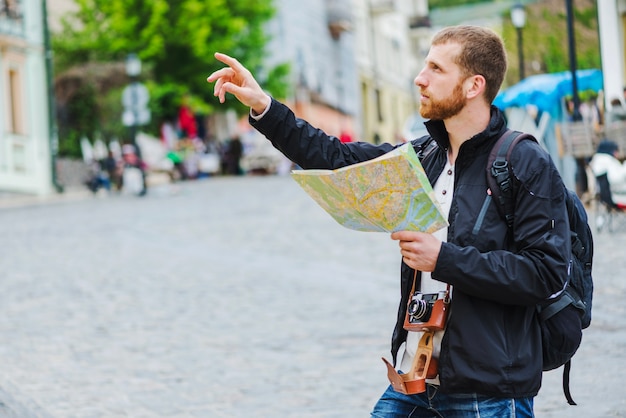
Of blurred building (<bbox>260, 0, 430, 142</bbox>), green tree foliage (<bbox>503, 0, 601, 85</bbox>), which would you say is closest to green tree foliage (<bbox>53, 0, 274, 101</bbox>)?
blurred building (<bbox>260, 0, 430, 142</bbox>)

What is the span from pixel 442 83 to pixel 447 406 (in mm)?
841

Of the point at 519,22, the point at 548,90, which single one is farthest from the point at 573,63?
the point at 519,22

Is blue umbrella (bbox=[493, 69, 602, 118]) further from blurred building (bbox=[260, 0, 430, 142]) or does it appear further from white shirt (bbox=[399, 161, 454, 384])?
blurred building (bbox=[260, 0, 430, 142])

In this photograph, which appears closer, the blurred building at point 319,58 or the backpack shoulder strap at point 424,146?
the backpack shoulder strap at point 424,146

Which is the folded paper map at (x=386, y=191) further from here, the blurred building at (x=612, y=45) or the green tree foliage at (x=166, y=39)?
the green tree foliage at (x=166, y=39)

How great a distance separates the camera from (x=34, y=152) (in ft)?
123

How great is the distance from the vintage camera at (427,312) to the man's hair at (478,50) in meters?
0.54

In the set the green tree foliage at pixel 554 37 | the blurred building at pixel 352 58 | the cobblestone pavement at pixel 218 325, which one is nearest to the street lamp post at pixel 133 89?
the green tree foliage at pixel 554 37

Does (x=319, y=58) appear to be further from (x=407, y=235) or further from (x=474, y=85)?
(x=407, y=235)

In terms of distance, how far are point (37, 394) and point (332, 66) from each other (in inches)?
2220

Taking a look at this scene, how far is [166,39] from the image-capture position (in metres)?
46.8

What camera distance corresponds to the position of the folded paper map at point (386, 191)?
3.13 meters

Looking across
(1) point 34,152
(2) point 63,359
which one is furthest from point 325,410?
(1) point 34,152

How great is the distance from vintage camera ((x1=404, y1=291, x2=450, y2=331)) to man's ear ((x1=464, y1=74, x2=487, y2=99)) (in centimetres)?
52
